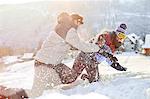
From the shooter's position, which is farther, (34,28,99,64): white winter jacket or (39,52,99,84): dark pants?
(39,52,99,84): dark pants

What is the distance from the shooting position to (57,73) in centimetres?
701

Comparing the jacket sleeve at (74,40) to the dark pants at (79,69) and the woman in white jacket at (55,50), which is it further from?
the dark pants at (79,69)

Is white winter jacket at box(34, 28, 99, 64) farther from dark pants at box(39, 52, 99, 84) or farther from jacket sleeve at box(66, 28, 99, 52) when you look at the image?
dark pants at box(39, 52, 99, 84)

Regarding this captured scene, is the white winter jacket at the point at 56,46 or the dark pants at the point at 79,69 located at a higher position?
the white winter jacket at the point at 56,46

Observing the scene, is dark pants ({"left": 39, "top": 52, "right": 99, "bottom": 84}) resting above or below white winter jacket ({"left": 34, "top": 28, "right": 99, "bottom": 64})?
below

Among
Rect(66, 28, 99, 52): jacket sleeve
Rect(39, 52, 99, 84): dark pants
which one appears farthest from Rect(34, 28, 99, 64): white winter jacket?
Rect(39, 52, 99, 84): dark pants

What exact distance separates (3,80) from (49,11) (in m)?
28.5

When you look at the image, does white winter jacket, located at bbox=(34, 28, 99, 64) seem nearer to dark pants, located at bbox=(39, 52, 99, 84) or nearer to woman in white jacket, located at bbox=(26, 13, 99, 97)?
woman in white jacket, located at bbox=(26, 13, 99, 97)

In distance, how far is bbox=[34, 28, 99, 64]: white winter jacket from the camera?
6828mm

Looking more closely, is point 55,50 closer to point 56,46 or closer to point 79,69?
point 56,46

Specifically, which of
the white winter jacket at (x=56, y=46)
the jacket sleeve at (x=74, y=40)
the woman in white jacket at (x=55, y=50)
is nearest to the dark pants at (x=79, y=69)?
the woman in white jacket at (x=55, y=50)

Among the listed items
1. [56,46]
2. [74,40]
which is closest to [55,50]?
[56,46]

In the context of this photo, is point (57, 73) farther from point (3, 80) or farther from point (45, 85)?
point (3, 80)

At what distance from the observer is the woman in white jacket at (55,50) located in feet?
22.5
